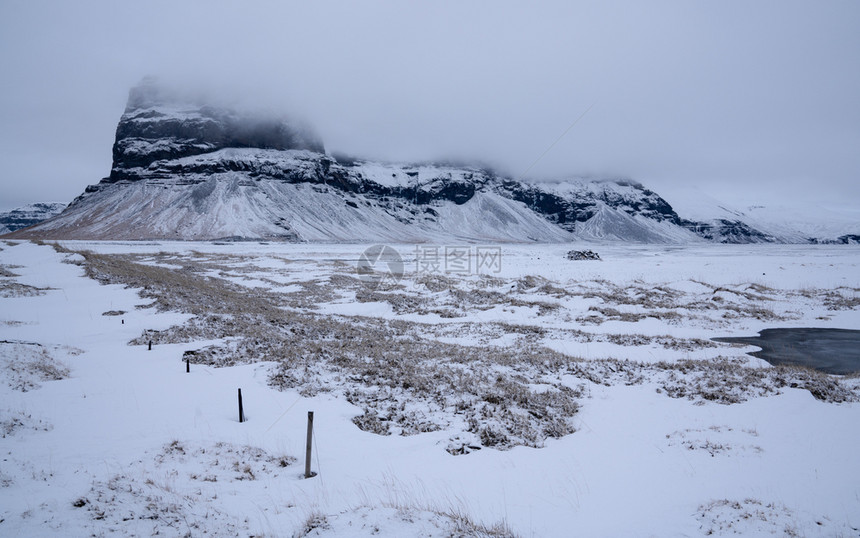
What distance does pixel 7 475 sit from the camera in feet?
20.6

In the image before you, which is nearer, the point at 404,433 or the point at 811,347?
the point at 404,433

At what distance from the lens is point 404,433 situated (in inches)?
372

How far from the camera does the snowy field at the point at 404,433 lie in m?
6.01

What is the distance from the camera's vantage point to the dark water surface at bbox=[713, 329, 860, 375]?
15484mm

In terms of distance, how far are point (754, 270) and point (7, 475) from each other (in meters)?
61.5

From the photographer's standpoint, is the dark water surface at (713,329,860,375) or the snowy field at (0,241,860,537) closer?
the snowy field at (0,241,860,537)

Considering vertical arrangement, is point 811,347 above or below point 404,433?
above

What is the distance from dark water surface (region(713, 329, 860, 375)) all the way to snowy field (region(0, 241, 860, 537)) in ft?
5.99

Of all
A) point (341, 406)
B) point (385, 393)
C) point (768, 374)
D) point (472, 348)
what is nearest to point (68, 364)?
point (341, 406)

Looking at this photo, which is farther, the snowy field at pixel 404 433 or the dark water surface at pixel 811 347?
the dark water surface at pixel 811 347

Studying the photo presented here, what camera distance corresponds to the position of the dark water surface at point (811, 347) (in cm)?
1548

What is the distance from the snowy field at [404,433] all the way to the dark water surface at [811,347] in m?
1.83

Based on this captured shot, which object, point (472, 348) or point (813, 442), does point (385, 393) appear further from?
point (813, 442)

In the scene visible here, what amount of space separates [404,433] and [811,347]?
20.0m
